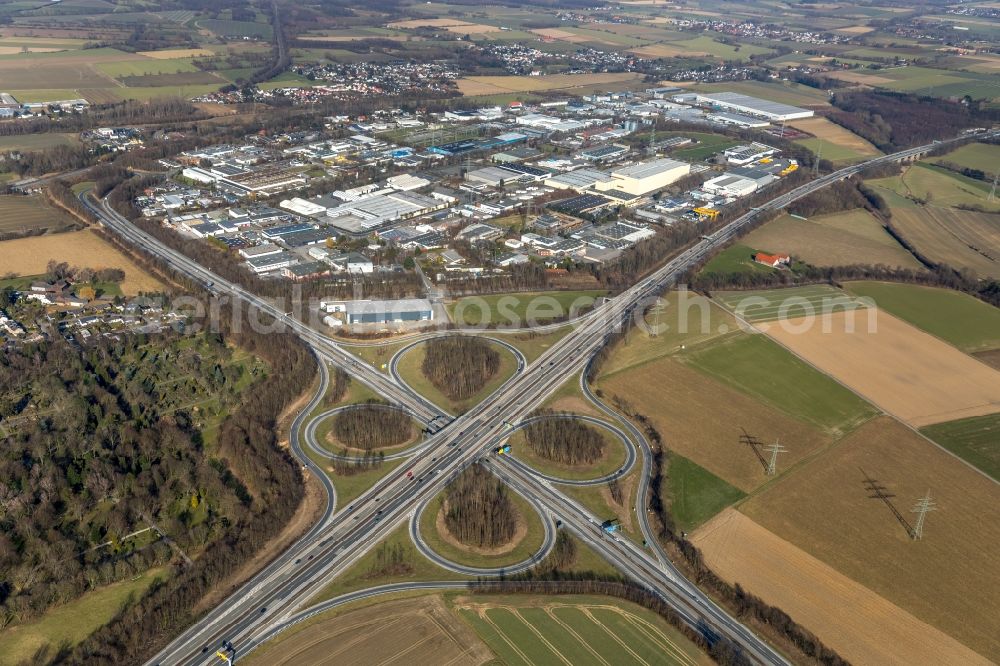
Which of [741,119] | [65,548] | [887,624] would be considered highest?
[741,119]

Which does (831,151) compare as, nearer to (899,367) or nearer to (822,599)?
(899,367)

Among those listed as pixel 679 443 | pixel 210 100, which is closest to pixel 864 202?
pixel 679 443

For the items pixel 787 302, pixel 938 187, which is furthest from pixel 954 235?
pixel 787 302

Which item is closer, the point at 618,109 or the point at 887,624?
the point at 887,624

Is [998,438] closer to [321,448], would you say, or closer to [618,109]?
[321,448]

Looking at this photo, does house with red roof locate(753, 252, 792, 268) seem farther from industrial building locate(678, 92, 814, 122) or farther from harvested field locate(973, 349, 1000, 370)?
industrial building locate(678, 92, 814, 122)

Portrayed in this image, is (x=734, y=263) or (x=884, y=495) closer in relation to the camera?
(x=884, y=495)
